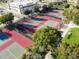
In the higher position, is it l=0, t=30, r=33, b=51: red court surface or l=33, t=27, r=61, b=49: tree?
l=33, t=27, r=61, b=49: tree

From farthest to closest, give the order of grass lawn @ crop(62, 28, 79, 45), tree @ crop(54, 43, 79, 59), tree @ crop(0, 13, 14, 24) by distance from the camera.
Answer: tree @ crop(0, 13, 14, 24) → grass lawn @ crop(62, 28, 79, 45) → tree @ crop(54, 43, 79, 59)

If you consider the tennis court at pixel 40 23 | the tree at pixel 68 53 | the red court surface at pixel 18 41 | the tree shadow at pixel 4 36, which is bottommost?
the red court surface at pixel 18 41

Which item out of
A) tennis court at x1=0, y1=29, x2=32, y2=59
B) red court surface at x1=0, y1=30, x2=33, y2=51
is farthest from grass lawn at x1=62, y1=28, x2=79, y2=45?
red court surface at x1=0, y1=30, x2=33, y2=51

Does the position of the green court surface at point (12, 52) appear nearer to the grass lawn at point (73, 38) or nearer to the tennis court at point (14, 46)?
the tennis court at point (14, 46)

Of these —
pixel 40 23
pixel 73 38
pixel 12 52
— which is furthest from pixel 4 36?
pixel 73 38

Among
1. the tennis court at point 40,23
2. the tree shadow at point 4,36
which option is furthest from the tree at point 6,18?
the tree shadow at point 4,36

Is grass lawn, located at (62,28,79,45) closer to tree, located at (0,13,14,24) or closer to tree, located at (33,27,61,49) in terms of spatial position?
tree, located at (33,27,61,49)

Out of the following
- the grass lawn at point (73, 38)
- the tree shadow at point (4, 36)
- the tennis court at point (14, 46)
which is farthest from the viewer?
the tree shadow at point (4, 36)

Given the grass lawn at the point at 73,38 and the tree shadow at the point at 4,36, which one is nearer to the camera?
the grass lawn at the point at 73,38

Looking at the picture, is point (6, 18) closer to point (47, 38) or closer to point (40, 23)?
point (40, 23)

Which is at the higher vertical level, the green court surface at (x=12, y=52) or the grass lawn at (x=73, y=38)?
the grass lawn at (x=73, y=38)
